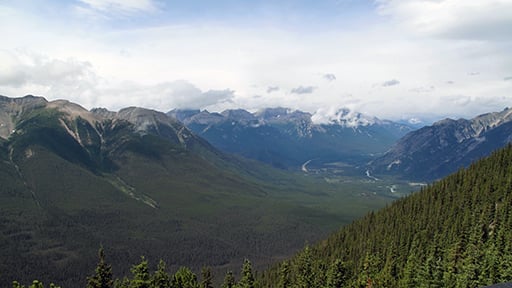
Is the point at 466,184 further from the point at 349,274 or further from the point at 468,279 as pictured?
the point at 468,279

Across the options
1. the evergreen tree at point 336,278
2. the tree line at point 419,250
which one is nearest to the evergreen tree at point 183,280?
the tree line at point 419,250

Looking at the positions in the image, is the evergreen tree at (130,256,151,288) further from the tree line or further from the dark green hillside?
the dark green hillside

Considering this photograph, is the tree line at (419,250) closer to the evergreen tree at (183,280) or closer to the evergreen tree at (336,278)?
the evergreen tree at (183,280)

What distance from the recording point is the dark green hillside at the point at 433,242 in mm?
96000

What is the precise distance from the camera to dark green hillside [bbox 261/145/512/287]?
315 feet

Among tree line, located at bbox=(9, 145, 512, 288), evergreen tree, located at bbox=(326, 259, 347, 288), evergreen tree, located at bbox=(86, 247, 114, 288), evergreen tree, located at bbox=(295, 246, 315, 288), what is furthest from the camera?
evergreen tree, located at bbox=(295, 246, 315, 288)

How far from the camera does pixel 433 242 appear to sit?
5157 inches

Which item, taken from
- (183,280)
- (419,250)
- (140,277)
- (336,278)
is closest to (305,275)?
(336,278)

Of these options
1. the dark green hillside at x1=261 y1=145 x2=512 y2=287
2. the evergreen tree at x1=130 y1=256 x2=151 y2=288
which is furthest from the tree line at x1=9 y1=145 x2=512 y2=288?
the dark green hillside at x1=261 y1=145 x2=512 y2=287

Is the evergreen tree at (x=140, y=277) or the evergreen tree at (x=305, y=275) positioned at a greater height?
the evergreen tree at (x=140, y=277)

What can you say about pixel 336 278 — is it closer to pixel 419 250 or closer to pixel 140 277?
pixel 419 250

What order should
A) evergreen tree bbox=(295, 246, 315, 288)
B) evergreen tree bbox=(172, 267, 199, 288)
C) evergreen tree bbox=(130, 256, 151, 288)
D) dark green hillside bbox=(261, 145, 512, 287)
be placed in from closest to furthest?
evergreen tree bbox=(130, 256, 151, 288) → evergreen tree bbox=(172, 267, 199, 288) → dark green hillside bbox=(261, 145, 512, 287) → evergreen tree bbox=(295, 246, 315, 288)

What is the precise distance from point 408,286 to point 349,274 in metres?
36.5

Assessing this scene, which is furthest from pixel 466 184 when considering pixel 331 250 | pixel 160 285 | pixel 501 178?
pixel 160 285
